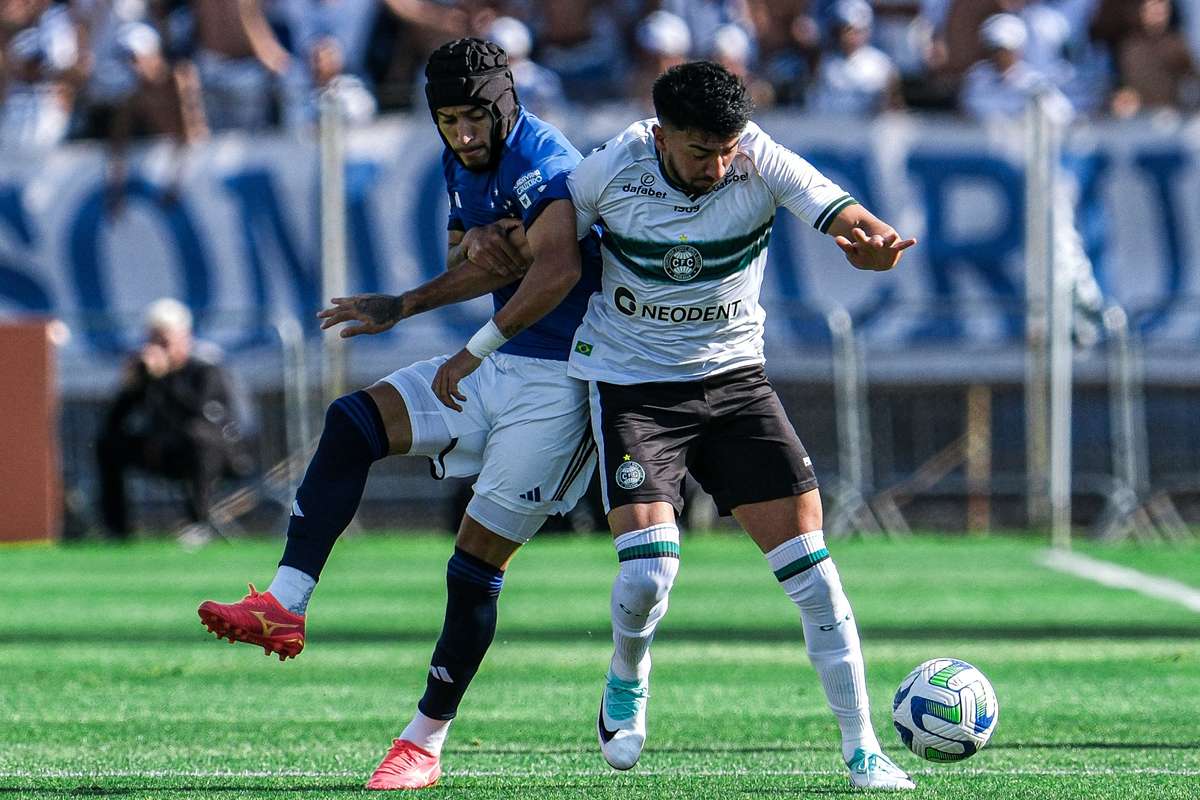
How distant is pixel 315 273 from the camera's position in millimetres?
17344

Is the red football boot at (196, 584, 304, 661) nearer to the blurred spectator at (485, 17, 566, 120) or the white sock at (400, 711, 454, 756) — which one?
the white sock at (400, 711, 454, 756)

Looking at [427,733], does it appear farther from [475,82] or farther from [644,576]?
[475,82]

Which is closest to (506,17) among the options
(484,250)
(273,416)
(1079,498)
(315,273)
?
(315,273)

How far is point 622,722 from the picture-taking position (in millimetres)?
6340

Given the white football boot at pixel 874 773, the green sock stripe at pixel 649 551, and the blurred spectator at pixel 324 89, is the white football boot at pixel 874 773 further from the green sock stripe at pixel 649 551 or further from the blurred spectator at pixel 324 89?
the blurred spectator at pixel 324 89

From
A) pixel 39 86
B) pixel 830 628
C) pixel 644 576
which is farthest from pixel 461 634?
pixel 39 86

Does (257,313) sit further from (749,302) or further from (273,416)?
(749,302)

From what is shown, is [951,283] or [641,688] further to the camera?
[951,283]

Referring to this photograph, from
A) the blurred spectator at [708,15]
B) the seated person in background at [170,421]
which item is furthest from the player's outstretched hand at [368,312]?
the blurred spectator at [708,15]

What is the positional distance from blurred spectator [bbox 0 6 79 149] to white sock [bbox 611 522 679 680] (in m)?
12.9

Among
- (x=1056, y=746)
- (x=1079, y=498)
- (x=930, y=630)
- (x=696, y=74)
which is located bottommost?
(x=1079, y=498)

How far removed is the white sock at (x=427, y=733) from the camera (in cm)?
633

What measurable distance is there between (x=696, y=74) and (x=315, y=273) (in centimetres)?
1176

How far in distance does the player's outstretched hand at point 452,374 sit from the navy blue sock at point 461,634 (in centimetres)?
52
